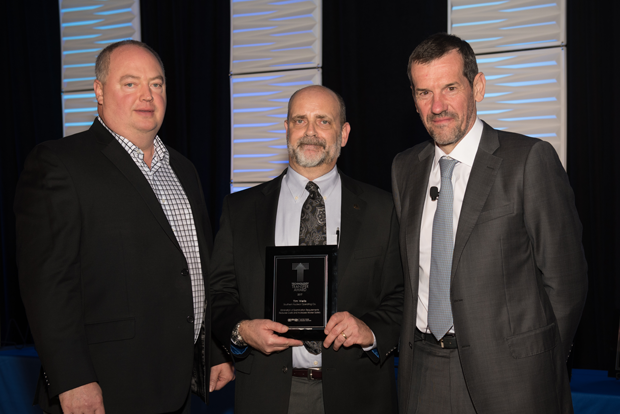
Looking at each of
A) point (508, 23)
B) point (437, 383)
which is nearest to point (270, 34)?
point (508, 23)

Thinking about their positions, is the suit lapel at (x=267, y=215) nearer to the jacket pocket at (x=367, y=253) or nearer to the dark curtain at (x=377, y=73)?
the jacket pocket at (x=367, y=253)

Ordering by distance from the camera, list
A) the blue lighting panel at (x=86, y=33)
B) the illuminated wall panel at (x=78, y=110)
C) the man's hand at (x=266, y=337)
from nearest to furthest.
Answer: the man's hand at (x=266, y=337), the blue lighting panel at (x=86, y=33), the illuminated wall panel at (x=78, y=110)

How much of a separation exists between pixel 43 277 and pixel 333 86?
3.23 meters

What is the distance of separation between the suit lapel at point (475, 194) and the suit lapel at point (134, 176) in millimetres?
1144

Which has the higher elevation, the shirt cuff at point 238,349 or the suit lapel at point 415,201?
the suit lapel at point 415,201

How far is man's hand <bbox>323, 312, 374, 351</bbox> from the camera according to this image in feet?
6.80

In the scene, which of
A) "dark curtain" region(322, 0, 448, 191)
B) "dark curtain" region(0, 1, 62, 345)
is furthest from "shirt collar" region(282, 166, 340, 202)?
"dark curtain" region(0, 1, 62, 345)

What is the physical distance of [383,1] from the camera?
14.5 feet

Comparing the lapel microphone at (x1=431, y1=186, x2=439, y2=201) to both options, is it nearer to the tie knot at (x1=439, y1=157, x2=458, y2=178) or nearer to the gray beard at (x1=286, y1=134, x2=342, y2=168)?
the tie knot at (x1=439, y1=157, x2=458, y2=178)

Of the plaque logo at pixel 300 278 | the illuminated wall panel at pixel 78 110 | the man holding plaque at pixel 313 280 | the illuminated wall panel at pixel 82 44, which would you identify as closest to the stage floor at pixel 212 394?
the man holding plaque at pixel 313 280

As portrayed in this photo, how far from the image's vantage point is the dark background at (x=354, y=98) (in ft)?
12.8

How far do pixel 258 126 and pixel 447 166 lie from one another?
9.62ft

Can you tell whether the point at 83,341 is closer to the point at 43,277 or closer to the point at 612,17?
the point at 43,277

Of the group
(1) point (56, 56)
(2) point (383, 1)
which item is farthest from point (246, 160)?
(1) point (56, 56)
